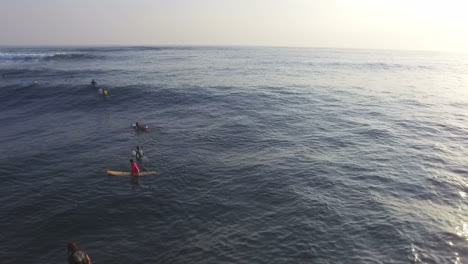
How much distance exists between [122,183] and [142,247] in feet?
30.8

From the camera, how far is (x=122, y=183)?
25.6m

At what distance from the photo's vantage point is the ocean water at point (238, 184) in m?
17.8

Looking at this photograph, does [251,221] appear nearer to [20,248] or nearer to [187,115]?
[20,248]

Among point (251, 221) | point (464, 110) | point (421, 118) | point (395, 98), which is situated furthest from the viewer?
point (395, 98)

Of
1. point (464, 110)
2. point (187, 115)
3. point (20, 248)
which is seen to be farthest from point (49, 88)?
point (464, 110)

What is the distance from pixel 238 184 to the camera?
2525 centimetres

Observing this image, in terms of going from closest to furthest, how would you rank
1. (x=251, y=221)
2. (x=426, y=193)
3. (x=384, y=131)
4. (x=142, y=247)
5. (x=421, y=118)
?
(x=142, y=247), (x=251, y=221), (x=426, y=193), (x=384, y=131), (x=421, y=118)

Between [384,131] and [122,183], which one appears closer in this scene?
[122,183]

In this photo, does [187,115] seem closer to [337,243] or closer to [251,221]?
[251,221]

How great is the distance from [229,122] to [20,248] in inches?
1179

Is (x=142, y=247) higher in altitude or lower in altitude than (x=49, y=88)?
lower

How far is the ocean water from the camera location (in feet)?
58.3

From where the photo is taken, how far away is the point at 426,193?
2400 centimetres

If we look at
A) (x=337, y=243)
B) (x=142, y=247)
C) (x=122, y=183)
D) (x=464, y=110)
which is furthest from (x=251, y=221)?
(x=464, y=110)
